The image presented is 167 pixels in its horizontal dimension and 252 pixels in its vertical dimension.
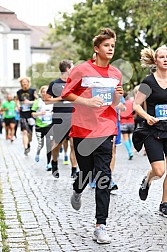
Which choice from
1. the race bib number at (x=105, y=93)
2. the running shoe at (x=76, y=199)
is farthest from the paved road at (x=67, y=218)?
the race bib number at (x=105, y=93)

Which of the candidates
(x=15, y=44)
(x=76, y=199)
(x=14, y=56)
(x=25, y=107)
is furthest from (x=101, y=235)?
(x=14, y=56)

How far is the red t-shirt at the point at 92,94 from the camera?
5.64 meters

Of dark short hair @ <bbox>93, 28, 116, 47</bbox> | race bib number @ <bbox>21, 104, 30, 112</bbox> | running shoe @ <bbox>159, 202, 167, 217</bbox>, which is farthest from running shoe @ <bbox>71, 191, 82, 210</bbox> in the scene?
race bib number @ <bbox>21, 104, 30, 112</bbox>

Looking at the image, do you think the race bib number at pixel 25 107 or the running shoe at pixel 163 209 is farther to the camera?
the race bib number at pixel 25 107

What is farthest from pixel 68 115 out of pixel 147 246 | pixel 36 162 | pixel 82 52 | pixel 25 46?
pixel 25 46

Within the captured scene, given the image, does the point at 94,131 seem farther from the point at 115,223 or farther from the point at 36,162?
the point at 36,162

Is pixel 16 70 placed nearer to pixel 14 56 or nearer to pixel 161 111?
pixel 14 56

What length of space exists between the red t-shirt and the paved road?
0.96 meters

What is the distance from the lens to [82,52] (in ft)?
113

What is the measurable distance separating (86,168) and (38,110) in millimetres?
7532

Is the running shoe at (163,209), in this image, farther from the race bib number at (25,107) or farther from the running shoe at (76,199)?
the race bib number at (25,107)

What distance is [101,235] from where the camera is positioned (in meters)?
5.24

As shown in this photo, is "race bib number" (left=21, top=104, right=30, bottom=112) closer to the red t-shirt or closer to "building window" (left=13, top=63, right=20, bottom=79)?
the red t-shirt

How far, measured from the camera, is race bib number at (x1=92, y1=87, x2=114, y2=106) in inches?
225
